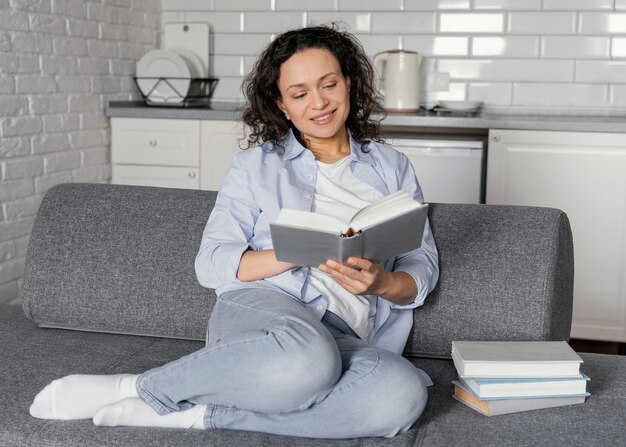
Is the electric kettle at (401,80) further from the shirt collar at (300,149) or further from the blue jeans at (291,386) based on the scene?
the blue jeans at (291,386)

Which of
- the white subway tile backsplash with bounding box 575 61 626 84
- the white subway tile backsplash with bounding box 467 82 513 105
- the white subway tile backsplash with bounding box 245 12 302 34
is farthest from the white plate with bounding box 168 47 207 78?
the white subway tile backsplash with bounding box 575 61 626 84

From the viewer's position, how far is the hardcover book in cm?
178

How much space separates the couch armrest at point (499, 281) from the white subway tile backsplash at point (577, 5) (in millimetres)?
1985

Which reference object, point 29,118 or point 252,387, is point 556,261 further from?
point 29,118

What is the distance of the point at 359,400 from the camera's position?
67.1 inches

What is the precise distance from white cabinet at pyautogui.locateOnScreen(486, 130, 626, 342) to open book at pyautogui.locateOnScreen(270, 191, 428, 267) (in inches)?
73.9

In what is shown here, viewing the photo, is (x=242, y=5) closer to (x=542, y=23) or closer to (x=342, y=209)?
(x=542, y=23)

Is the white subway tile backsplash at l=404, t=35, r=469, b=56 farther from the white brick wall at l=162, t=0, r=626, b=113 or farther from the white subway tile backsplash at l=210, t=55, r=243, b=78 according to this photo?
the white subway tile backsplash at l=210, t=55, r=243, b=78

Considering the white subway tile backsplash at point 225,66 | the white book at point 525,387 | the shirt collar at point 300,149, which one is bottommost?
the white book at point 525,387

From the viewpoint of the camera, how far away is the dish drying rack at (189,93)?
405 centimetres

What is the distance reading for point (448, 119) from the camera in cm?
354

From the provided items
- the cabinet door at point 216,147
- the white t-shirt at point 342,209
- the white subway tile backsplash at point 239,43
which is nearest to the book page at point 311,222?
the white t-shirt at point 342,209

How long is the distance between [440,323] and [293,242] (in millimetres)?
616

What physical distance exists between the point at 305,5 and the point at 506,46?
0.94 meters
